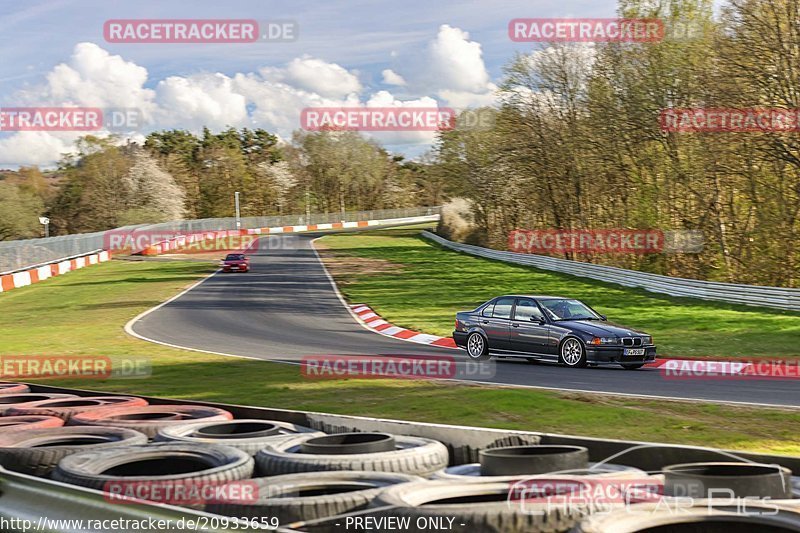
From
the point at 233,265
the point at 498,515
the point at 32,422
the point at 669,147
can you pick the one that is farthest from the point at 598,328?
the point at 233,265

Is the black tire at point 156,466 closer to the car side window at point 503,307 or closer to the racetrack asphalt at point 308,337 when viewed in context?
the racetrack asphalt at point 308,337

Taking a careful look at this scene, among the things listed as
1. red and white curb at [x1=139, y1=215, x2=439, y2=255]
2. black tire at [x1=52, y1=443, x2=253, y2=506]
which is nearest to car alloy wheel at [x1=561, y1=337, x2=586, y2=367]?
black tire at [x1=52, y1=443, x2=253, y2=506]

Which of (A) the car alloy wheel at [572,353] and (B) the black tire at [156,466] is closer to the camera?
(B) the black tire at [156,466]

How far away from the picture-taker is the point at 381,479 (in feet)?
17.5

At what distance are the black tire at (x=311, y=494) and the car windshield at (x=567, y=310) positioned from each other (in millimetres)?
13132

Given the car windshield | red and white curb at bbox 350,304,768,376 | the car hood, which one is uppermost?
the car windshield

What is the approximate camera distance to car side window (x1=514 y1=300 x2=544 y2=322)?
1823cm

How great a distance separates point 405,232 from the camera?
283 ft

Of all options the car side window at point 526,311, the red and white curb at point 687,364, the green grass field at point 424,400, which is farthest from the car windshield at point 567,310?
the green grass field at point 424,400

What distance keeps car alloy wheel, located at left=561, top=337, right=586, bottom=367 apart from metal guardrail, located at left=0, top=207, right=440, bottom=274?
31400mm

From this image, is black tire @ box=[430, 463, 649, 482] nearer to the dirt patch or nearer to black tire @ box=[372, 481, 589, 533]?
black tire @ box=[372, 481, 589, 533]

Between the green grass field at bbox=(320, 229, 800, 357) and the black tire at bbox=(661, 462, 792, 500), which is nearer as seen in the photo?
the black tire at bbox=(661, 462, 792, 500)

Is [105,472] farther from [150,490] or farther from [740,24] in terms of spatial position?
[740,24]

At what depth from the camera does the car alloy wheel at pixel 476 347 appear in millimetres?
18750
